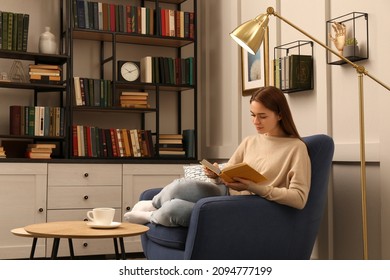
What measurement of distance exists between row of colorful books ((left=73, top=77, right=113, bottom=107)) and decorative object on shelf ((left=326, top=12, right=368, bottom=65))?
1.89m

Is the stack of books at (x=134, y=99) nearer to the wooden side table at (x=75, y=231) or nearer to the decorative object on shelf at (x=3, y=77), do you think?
the decorative object on shelf at (x=3, y=77)

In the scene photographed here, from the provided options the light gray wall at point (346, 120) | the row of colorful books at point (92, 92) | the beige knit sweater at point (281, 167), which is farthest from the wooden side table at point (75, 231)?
the row of colorful books at point (92, 92)

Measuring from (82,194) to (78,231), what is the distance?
179 centimetres

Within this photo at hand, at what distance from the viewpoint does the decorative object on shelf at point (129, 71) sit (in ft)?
15.6

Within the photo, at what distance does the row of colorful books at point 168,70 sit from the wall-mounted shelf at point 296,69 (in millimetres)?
1266

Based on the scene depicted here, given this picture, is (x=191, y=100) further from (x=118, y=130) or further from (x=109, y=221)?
(x=109, y=221)

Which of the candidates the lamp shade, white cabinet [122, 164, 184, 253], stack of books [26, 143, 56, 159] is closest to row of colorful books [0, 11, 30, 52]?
stack of books [26, 143, 56, 159]

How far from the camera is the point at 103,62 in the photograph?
16.0 ft

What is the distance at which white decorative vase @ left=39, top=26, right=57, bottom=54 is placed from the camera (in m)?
4.54

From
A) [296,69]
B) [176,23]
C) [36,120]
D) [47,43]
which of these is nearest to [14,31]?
[47,43]
